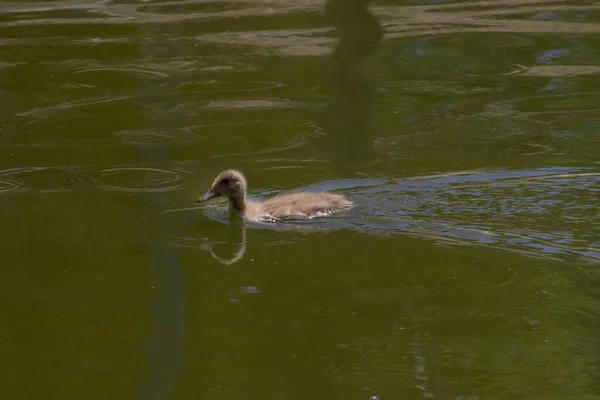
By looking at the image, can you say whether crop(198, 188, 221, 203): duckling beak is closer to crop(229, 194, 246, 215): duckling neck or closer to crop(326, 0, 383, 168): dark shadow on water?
crop(229, 194, 246, 215): duckling neck

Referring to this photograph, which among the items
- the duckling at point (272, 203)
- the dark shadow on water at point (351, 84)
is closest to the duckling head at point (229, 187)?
the duckling at point (272, 203)

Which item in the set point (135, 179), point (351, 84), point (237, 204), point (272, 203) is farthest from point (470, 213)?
point (351, 84)

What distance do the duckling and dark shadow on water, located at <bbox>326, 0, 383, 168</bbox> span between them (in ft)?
2.97

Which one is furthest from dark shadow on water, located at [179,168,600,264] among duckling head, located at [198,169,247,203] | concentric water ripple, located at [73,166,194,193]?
concentric water ripple, located at [73,166,194,193]

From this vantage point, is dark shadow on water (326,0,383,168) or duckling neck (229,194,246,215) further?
dark shadow on water (326,0,383,168)

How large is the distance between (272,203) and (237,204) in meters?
0.27

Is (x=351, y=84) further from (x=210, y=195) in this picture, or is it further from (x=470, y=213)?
(x=470, y=213)

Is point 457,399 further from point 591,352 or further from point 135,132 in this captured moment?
point 135,132

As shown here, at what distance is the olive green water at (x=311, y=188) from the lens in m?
4.88

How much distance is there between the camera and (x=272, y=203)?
22.2 ft

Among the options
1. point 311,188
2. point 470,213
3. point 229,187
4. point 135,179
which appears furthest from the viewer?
point 135,179

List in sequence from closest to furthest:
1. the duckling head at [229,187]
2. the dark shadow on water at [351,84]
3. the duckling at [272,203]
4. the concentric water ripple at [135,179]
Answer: the duckling at [272,203], the duckling head at [229,187], the concentric water ripple at [135,179], the dark shadow on water at [351,84]

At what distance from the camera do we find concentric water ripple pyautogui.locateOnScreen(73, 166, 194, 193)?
7.31m

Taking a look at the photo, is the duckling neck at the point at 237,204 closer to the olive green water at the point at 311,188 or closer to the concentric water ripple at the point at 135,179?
the olive green water at the point at 311,188
